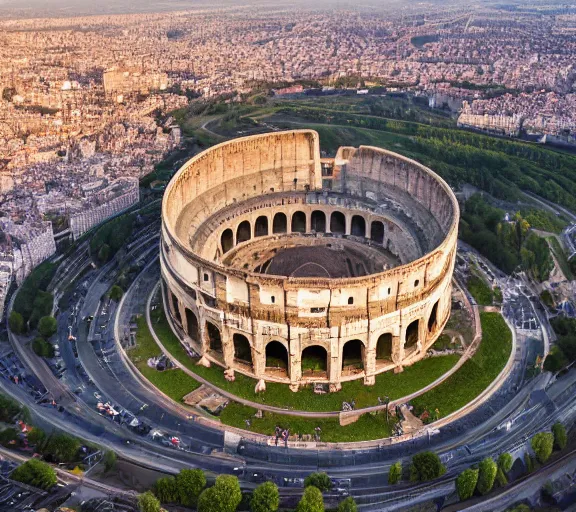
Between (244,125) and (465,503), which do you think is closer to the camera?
(465,503)

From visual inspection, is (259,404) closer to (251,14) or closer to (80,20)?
(80,20)

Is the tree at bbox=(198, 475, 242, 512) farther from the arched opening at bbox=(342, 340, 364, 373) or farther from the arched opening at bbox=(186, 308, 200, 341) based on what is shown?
the arched opening at bbox=(186, 308, 200, 341)

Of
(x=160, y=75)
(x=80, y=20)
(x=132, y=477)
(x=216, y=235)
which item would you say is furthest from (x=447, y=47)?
(x=132, y=477)

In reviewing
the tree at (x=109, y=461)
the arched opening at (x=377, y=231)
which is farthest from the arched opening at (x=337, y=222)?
the tree at (x=109, y=461)

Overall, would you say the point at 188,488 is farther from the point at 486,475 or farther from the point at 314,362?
the point at 486,475

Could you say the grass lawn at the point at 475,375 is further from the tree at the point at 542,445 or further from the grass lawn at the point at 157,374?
the grass lawn at the point at 157,374

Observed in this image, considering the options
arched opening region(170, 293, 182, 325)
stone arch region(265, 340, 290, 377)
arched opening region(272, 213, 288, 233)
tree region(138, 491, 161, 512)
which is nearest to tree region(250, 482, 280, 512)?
tree region(138, 491, 161, 512)
